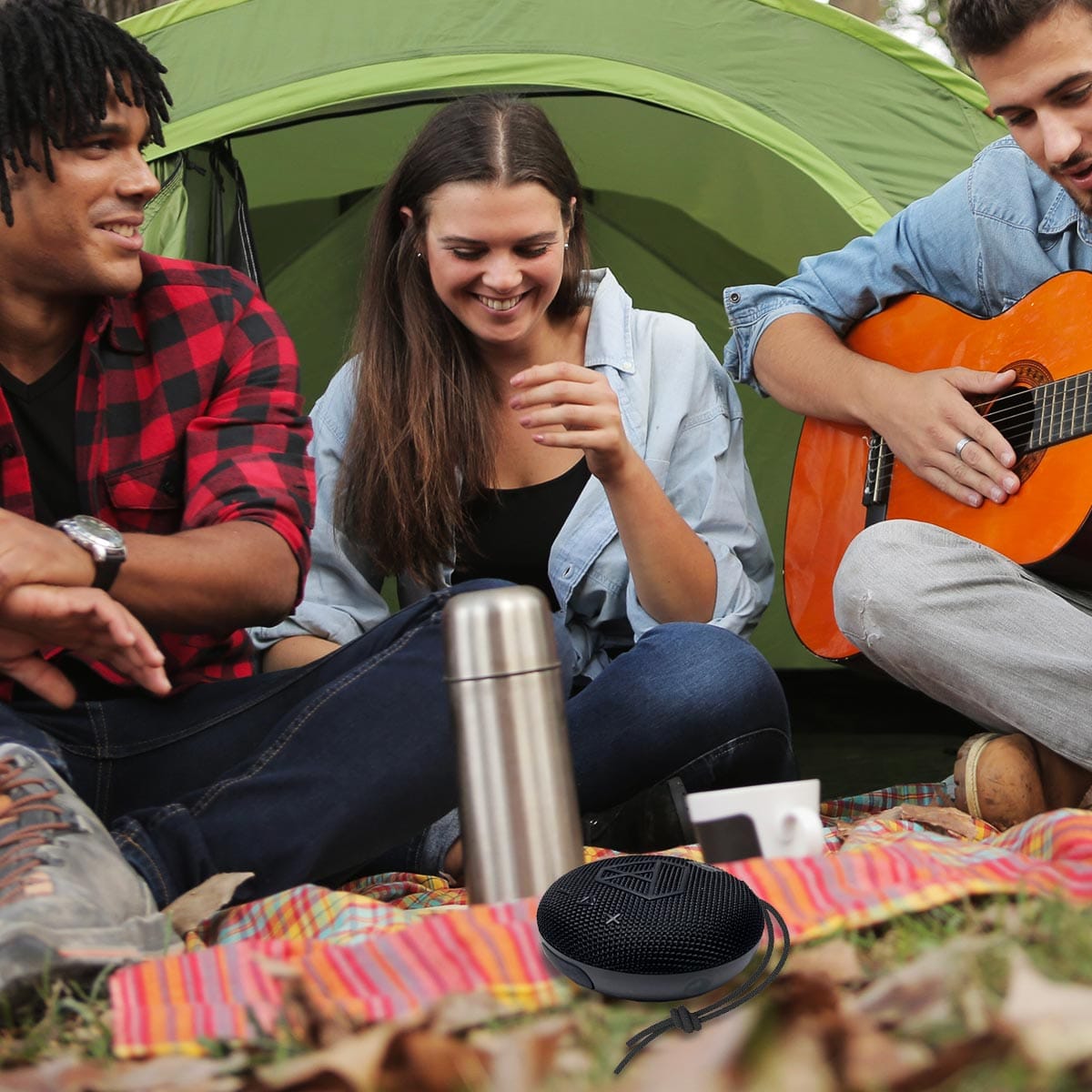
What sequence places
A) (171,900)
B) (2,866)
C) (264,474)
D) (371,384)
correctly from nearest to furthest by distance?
(2,866) < (171,900) < (264,474) < (371,384)

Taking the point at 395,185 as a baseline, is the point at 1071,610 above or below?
below

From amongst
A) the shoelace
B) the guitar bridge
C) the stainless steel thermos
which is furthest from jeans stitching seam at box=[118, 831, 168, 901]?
the guitar bridge

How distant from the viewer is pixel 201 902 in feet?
3.89

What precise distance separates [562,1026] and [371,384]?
1.37m

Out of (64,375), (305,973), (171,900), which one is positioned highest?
(64,375)

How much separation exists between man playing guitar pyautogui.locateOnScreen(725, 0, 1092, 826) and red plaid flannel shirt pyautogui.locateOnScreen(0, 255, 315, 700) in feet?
2.28

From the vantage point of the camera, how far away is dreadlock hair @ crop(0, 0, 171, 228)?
144 cm

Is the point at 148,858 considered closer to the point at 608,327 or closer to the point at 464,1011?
the point at 464,1011

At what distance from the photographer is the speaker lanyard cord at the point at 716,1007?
2.23ft

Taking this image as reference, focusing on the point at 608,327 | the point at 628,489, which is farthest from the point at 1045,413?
the point at 608,327

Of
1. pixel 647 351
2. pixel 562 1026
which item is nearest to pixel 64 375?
pixel 647 351

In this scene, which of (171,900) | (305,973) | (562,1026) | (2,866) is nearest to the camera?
(562,1026)

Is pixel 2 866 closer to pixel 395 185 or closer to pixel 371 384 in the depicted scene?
pixel 371 384

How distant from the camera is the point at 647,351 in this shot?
6.56ft
